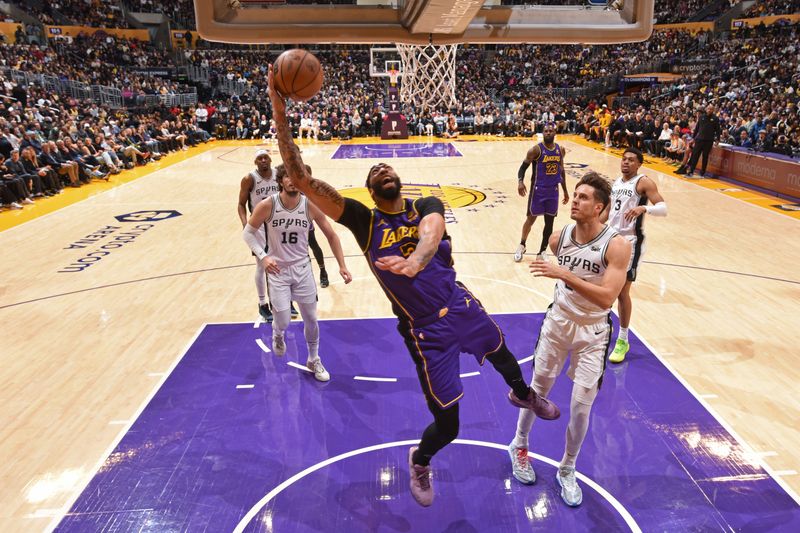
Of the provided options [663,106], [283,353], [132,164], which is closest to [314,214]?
[283,353]

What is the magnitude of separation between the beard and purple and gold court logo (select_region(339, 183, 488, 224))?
8.33 meters

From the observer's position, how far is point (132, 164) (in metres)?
16.9

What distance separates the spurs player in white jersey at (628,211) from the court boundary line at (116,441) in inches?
156

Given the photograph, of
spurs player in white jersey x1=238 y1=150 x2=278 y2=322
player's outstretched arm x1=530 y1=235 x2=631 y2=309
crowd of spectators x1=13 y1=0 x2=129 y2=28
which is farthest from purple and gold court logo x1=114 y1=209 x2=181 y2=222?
crowd of spectators x1=13 y1=0 x2=129 y2=28

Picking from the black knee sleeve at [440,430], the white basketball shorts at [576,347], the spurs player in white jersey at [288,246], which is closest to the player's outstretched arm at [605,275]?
the white basketball shorts at [576,347]

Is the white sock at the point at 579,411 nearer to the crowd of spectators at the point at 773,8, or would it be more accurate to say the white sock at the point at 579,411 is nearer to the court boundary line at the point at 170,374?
the court boundary line at the point at 170,374

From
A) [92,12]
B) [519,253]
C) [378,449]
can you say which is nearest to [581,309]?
[378,449]

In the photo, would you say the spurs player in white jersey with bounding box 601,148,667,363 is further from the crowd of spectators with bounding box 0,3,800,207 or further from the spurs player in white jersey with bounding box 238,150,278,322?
the crowd of spectators with bounding box 0,3,800,207

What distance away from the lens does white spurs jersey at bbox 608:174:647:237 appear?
17.3ft

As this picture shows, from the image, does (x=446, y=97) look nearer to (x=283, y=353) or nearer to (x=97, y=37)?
(x=283, y=353)

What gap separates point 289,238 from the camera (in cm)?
485

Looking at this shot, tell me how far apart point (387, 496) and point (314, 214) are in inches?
93.7

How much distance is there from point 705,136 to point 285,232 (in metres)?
12.6

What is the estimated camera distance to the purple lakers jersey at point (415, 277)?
317 centimetres
